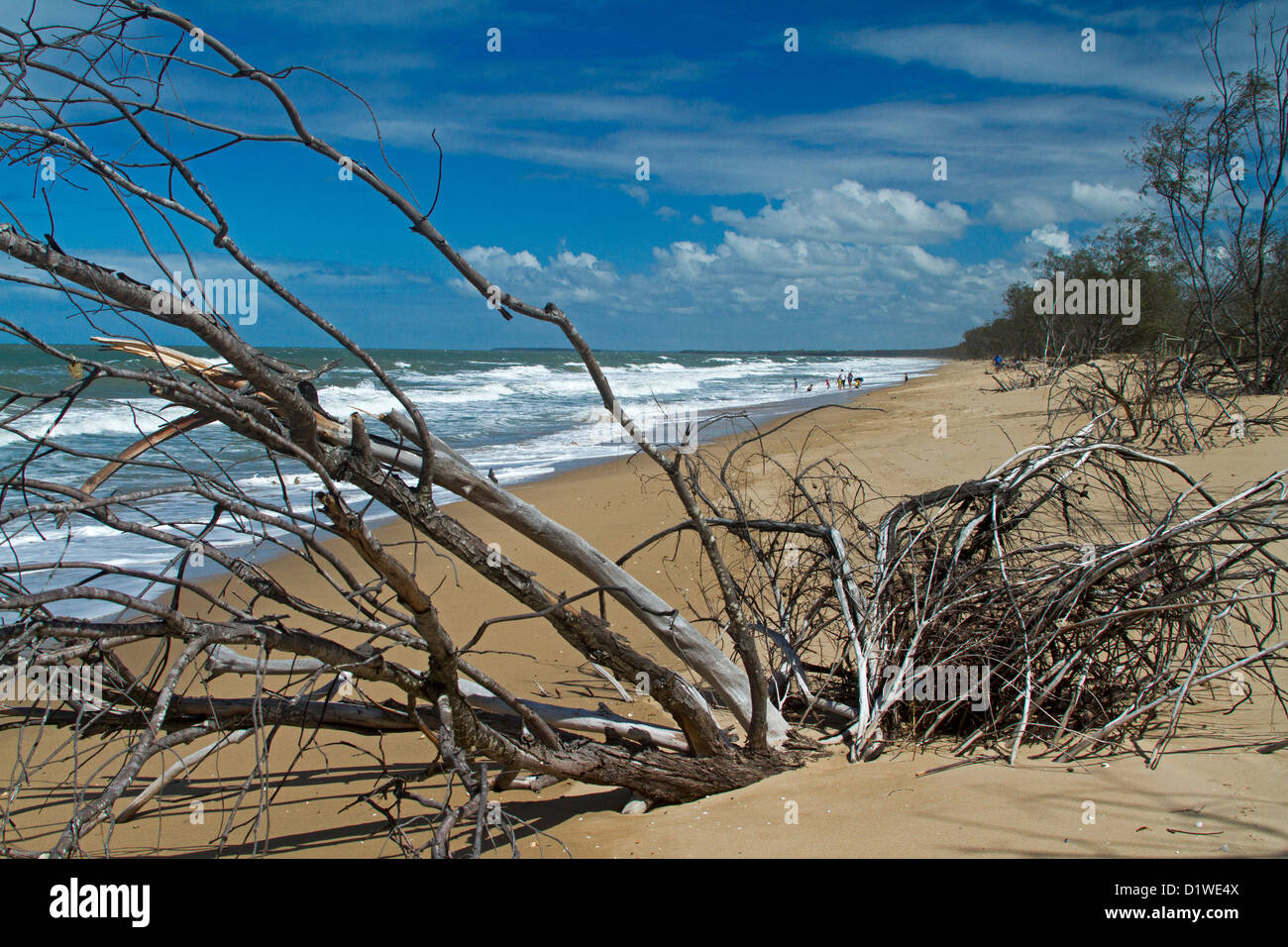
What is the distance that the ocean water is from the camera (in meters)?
3.56

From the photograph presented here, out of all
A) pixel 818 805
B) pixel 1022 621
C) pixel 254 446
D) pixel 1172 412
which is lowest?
pixel 818 805

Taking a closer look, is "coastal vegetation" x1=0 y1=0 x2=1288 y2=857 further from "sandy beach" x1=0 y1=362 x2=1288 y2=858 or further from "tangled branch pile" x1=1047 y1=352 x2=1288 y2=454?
"tangled branch pile" x1=1047 y1=352 x2=1288 y2=454

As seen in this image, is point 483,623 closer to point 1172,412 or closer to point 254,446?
point 1172,412

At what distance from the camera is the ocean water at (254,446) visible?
3.56 m

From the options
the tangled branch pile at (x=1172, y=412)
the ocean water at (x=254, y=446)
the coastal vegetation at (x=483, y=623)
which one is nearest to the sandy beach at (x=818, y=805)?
the coastal vegetation at (x=483, y=623)

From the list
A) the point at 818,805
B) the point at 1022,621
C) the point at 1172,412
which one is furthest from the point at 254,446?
the point at 1172,412

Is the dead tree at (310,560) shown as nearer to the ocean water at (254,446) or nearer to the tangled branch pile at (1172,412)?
the ocean water at (254,446)

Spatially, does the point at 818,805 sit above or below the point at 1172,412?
below

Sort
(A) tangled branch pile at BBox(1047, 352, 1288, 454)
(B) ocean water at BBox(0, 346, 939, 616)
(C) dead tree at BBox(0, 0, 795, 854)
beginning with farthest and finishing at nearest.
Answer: (A) tangled branch pile at BBox(1047, 352, 1288, 454) → (B) ocean water at BBox(0, 346, 939, 616) → (C) dead tree at BBox(0, 0, 795, 854)

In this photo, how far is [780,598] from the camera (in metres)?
4.46

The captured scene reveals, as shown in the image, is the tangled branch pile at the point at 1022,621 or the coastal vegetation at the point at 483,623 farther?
the tangled branch pile at the point at 1022,621

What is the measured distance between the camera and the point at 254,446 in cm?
1385

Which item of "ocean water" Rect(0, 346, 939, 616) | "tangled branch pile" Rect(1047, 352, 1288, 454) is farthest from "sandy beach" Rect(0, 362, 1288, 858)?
"tangled branch pile" Rect(1047, 352, 1288, 454)
